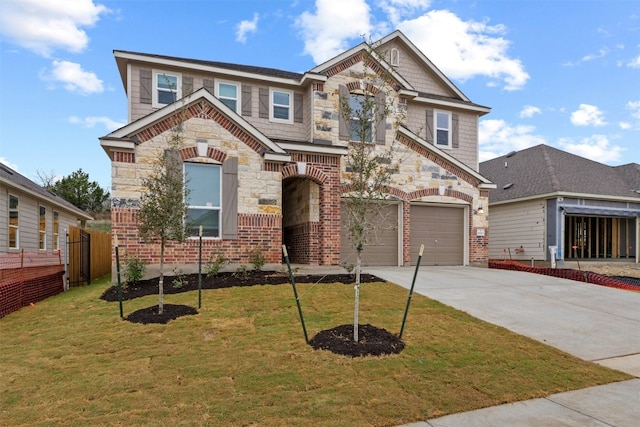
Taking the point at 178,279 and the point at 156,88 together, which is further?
the point at 156,88

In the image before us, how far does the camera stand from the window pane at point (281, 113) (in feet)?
50.6

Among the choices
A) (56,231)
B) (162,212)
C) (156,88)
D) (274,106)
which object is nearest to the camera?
(162,212)

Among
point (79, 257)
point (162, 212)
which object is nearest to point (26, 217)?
→ point (79, 257)

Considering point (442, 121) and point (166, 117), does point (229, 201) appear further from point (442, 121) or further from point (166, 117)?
point (442, 121)

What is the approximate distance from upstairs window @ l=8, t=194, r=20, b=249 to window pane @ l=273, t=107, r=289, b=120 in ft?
32.3

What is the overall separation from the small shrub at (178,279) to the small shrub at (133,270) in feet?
2.57

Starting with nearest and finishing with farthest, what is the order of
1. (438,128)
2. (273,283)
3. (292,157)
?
(273,283), (292,157), (438,128)

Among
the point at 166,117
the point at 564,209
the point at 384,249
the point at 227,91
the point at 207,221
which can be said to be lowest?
the point at 384,249

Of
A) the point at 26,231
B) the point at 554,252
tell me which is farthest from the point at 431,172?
the point at 26,231

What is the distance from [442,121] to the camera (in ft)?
58.5

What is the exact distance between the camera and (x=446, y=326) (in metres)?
7.01

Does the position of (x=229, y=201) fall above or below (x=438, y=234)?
above

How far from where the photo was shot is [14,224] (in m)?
14.7

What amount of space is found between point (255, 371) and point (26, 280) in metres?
7.68
